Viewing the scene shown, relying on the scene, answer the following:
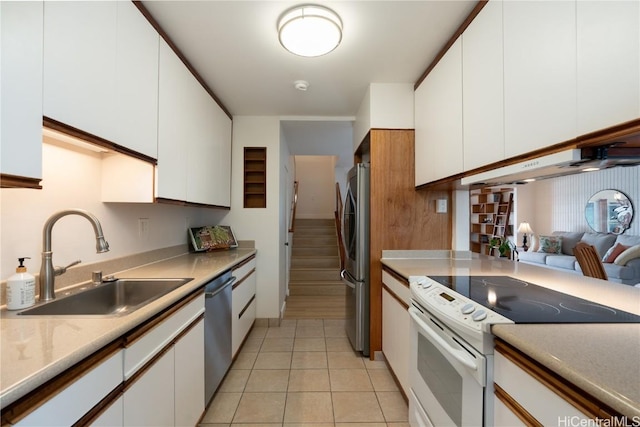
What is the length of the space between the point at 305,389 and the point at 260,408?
0.34m

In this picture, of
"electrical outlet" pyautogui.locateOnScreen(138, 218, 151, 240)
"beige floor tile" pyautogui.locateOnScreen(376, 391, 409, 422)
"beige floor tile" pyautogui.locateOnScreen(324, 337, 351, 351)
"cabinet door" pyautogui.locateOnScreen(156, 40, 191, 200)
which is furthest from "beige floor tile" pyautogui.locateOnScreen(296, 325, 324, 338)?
"cabinet door" pyautogui.locateOnScreen(156, 40, 191, 200)

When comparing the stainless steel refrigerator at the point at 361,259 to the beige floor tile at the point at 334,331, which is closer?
the stainless steel refrigerator at the point at 361,259

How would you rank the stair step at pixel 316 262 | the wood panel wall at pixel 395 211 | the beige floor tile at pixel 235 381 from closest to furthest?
Result: 1. the beige floor tile at pixel 235 381
2. the wood panel wall at pixel 395 211
3. the stair step at pixel 316 262

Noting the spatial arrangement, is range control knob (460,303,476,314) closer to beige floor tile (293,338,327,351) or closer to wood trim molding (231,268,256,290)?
Answer: wood trim molding (231,268,256,290)

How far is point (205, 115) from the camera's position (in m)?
2.32

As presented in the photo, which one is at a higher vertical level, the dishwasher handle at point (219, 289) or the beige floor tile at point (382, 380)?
the dishwasher handle at point (219, 289)

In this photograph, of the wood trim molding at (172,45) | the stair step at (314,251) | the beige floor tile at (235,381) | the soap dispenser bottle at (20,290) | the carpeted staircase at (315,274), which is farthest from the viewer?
the stair step at (314,251)

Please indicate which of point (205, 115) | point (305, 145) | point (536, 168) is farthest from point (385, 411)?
point (305, 145)

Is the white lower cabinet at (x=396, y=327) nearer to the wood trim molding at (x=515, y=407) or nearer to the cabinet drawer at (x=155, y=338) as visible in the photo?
the wood trim molding at (x=515, y=407)

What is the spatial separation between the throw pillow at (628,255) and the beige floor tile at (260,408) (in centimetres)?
230

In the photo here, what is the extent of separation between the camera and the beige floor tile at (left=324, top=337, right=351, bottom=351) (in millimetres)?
2557

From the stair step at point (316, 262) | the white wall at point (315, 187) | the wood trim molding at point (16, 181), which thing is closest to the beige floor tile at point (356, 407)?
the wood trim molding at point (16, 181)

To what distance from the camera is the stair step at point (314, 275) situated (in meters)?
4.66

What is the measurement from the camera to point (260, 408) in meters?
1.74
